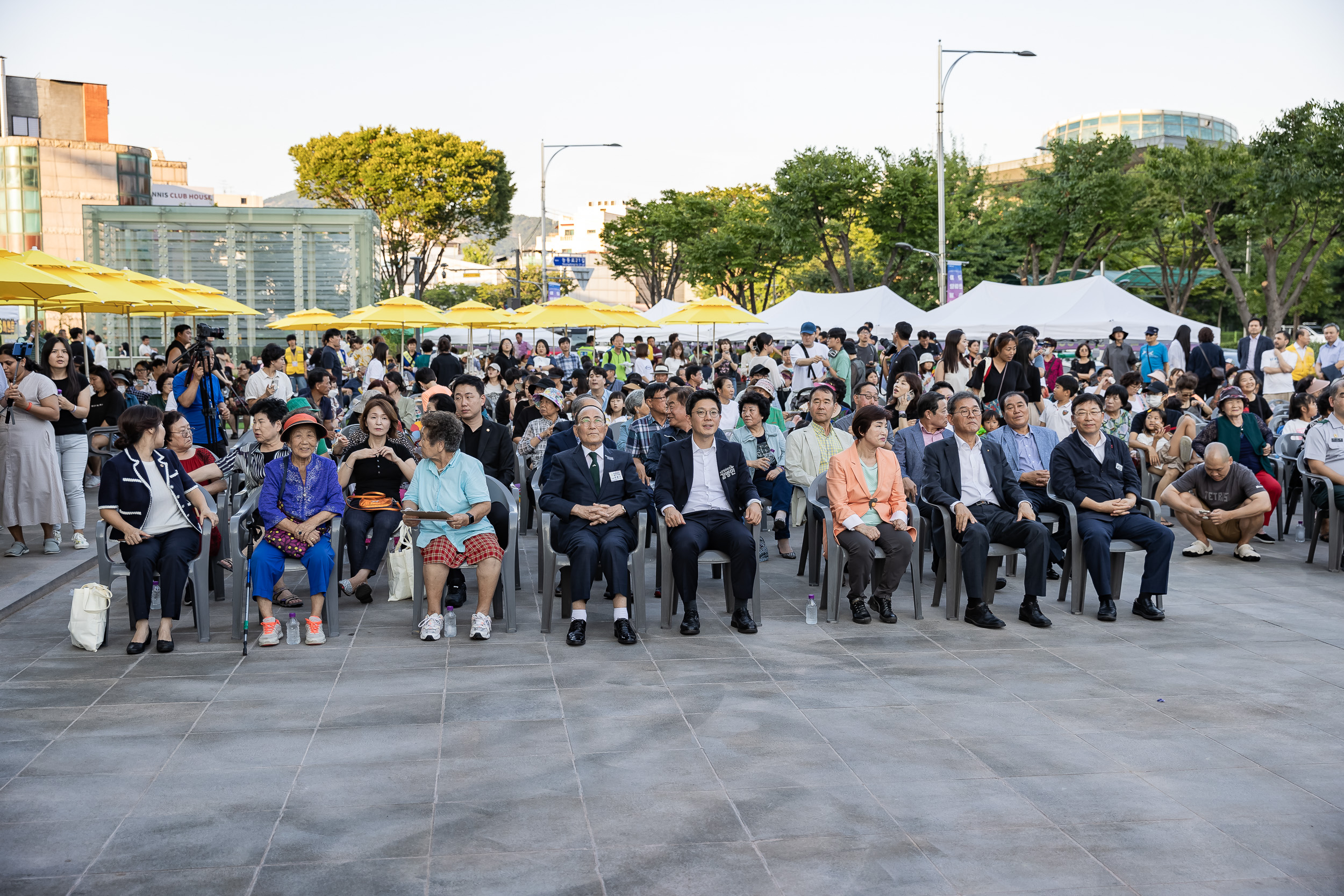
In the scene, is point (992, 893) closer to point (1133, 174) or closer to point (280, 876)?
point (280, 876)

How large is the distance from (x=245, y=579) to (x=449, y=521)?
1214 millimetres

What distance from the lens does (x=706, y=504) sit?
728cm

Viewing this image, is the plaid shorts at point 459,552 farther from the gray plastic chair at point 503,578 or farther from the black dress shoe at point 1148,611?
the black dress shoe at point 1148,611

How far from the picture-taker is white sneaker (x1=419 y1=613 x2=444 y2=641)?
6.64 m

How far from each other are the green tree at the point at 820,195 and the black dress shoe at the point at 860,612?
1212 inches

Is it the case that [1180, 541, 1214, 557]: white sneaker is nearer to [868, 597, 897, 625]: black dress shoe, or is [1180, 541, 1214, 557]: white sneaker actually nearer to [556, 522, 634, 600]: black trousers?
[868, 597, 897, 625]: black dress shoe

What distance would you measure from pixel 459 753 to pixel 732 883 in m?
1.59

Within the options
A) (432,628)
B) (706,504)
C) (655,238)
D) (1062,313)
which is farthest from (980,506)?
(655,238)

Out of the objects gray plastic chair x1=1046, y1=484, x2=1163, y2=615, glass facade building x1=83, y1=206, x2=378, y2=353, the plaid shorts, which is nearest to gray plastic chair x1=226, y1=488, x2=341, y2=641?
the plaid shorts

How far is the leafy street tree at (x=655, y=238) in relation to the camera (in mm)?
51375

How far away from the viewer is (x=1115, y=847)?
385 centimetres

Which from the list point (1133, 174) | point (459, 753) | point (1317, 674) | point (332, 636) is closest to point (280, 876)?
point (459, 753)

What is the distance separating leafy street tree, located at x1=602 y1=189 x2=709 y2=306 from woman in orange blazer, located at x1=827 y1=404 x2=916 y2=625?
44409 mm

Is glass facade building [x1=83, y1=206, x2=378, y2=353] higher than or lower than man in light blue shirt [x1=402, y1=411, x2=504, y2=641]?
higher
